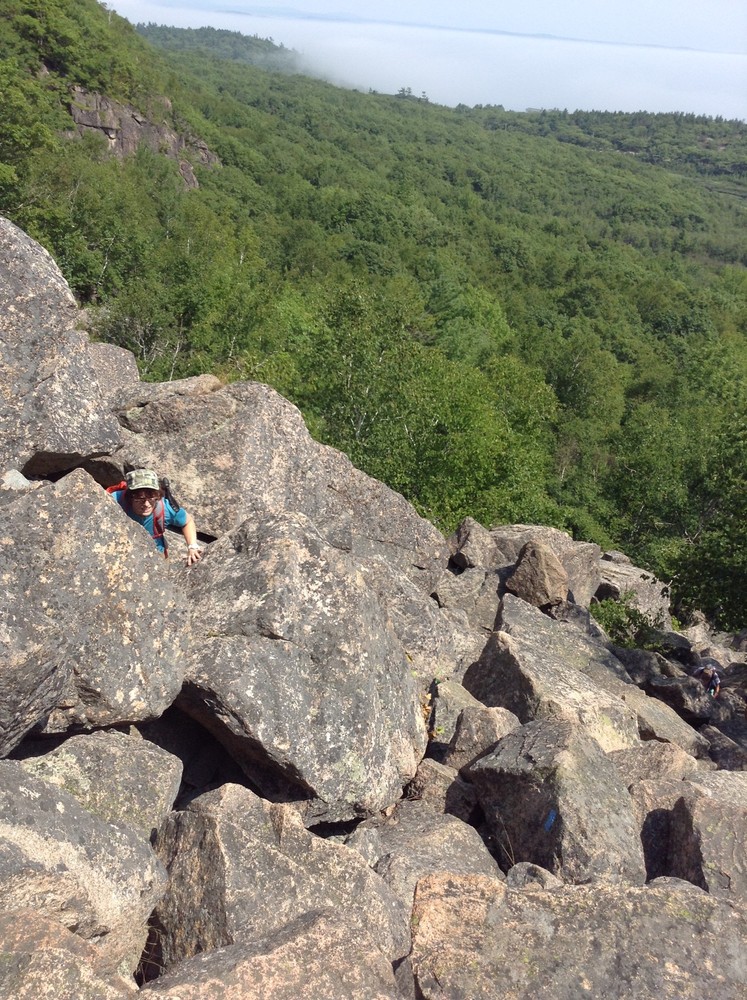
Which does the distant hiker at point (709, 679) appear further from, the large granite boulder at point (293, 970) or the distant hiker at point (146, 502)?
the large granite boulder at point (293, 970)

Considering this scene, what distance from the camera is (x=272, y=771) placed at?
825 cm

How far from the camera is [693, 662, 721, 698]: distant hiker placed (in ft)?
61.9

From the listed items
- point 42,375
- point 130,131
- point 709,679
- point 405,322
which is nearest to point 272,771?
point 42,375

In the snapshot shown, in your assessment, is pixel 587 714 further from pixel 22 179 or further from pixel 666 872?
pixel 22 179

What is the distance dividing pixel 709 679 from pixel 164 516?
48.9ft

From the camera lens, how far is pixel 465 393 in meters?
42.6

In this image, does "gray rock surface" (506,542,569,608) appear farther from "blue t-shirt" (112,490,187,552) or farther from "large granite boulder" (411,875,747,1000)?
"large granite boulder" (411,875,747,1000)

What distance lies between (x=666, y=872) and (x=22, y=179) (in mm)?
54707

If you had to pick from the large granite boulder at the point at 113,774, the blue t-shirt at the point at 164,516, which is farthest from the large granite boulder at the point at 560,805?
the blue t-shirt at the point at 164,516

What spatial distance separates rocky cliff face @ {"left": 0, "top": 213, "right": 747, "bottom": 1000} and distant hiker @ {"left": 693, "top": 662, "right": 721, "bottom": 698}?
6.28 meters

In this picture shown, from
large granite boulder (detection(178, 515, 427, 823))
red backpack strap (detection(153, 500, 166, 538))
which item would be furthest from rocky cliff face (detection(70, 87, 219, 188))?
large granite boulder (detection(178, 515, 427, 823))

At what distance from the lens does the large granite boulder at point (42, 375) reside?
381 inches

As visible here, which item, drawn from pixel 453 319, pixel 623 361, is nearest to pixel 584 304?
pixel 623 361

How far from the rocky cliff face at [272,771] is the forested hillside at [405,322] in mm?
12824
